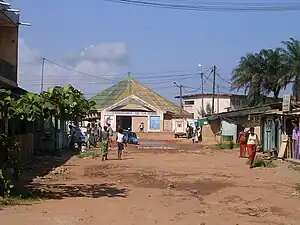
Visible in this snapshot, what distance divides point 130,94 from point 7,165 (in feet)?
206

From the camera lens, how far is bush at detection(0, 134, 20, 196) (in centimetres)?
1234

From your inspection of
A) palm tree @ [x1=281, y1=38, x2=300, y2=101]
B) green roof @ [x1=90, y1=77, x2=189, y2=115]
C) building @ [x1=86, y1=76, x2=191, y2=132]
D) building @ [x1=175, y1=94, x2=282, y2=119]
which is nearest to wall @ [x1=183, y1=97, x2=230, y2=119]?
building @ [x1=175, y1=94, x2=282, y2=119]

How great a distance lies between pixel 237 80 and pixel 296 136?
33.9 m

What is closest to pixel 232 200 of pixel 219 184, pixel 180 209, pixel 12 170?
pixel 180 209

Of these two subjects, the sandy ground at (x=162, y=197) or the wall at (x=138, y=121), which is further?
the wall at (x=138, y=121)

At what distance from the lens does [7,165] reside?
1295 cm

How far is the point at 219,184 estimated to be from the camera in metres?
17.0

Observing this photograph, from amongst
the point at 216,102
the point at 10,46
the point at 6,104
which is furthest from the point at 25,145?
the point at 216,102

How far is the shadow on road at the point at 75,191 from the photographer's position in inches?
535

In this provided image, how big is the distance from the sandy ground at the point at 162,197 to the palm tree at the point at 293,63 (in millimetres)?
26231

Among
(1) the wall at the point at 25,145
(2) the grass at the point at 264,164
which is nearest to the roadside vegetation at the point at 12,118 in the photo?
(1) the wall at the point at 25,145

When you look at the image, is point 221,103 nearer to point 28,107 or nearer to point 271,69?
point 271,69

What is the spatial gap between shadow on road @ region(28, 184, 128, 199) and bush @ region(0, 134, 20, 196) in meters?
0.80

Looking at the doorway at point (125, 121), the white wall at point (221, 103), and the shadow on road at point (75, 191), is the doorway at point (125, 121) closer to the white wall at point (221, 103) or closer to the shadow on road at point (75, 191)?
the white wall at point (221, 103)
